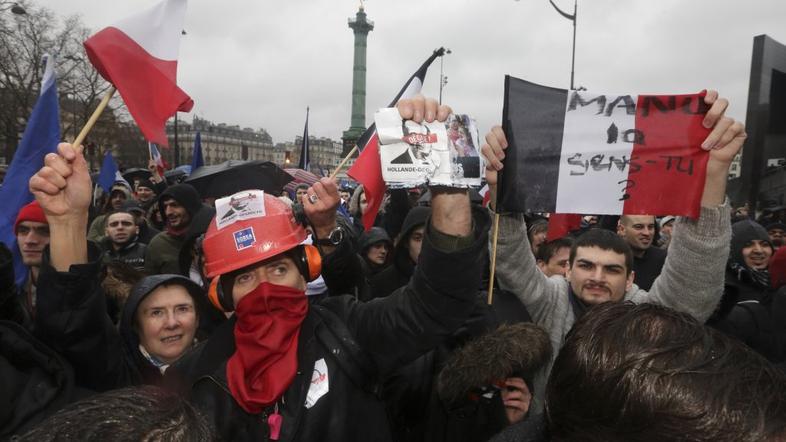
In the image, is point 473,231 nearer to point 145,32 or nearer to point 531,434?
point 531,434

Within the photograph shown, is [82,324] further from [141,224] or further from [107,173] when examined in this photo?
[107,173]

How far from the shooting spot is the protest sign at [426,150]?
5.88ft

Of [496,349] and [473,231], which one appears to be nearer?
[473,231]

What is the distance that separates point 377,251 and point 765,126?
44.4 feet

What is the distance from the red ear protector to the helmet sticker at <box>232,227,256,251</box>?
121mm

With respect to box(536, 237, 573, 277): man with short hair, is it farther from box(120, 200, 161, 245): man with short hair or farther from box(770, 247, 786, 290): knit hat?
box(120, 200, 161, 245): man with short hair

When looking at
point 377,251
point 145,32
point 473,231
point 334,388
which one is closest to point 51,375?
point 334,388

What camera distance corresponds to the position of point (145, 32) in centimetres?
263

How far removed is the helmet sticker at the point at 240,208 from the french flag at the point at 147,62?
66cm

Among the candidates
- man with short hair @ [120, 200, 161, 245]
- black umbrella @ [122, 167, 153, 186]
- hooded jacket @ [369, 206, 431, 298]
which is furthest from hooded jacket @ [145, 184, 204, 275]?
black umbrella @ [122, 167, 153, 186]

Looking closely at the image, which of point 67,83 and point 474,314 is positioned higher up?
point 67,83

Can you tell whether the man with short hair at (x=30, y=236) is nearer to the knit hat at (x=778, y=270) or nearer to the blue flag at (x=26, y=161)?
the blue flag at (x=26, y=161)

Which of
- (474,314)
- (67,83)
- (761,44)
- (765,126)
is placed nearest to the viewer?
(474,314)

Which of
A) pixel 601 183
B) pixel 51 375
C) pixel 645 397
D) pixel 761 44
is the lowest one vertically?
pixel 51 375
